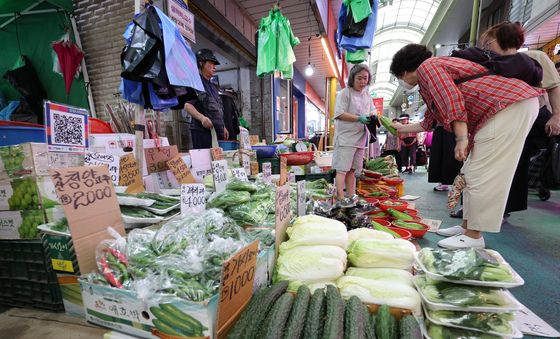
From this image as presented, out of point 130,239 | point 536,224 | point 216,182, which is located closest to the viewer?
point 130,239

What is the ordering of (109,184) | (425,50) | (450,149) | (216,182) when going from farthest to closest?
(450,149), (425,50), (216,182), (109,184)

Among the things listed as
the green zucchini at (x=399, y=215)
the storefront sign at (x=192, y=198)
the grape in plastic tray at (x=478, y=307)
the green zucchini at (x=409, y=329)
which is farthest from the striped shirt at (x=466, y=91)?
the storefront sign at (x=192, y=198)

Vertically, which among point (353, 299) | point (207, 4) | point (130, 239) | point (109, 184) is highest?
point (207, 4)

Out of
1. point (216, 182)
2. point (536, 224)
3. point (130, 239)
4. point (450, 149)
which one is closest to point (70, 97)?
point (216, 182)

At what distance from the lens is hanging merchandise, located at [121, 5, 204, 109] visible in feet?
6.57

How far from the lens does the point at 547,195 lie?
462 cm

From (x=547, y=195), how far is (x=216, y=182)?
6252mm

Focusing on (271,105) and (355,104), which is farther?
(271,105)

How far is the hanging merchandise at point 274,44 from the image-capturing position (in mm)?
4344

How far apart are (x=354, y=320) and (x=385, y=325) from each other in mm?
136

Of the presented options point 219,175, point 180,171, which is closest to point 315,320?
point 219,175

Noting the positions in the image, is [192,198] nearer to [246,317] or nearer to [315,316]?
[246,317]

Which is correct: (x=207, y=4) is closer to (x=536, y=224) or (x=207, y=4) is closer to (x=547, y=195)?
(x=536, y=224)

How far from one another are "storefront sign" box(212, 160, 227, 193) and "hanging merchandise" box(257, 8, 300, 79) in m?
2.95
